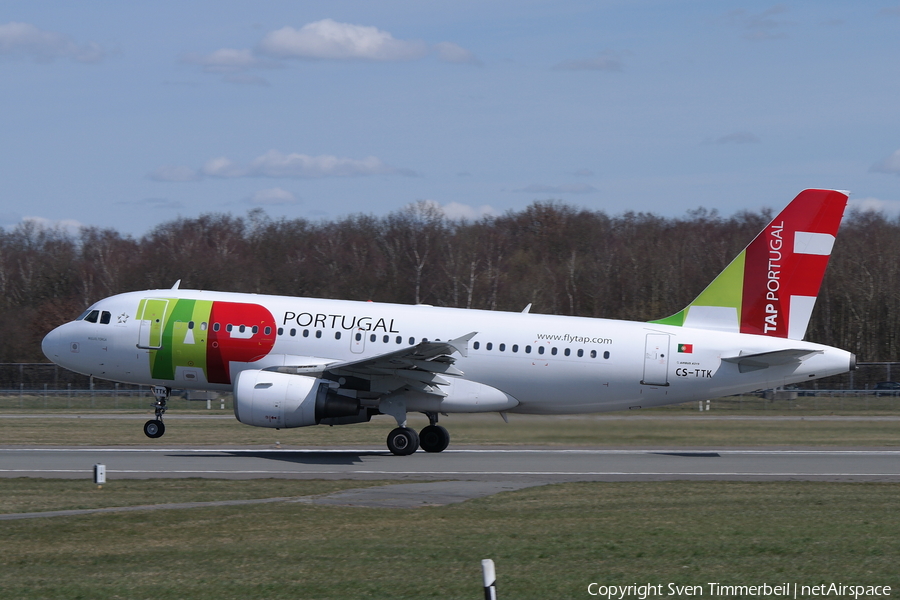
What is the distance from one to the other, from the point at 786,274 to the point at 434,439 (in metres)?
10.2

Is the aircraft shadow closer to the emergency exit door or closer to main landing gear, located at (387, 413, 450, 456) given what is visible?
main landing gear, located at (387, 413, 450, 456)

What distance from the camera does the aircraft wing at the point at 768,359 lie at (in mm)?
25281

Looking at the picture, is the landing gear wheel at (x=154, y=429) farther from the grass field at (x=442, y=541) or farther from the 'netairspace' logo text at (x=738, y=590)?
the 'netairspace' logo text at (x=738, y=590)

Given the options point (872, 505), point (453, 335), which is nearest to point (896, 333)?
point (453, 335)

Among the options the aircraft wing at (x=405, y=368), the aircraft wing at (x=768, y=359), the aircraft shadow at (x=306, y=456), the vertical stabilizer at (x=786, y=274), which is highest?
the vertical stabilizer at (x=786, y=274)

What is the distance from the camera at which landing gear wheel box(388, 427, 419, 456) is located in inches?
1005

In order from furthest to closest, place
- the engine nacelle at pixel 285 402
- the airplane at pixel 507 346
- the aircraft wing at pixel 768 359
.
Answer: the airplane at pixel 507 346, the aircraft wing at pixel 768 359, the engine nacelle at pixel 285 402

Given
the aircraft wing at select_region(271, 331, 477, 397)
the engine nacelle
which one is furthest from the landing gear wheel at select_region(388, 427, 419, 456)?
the engine nacelle

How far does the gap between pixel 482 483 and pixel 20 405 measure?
3469 cm

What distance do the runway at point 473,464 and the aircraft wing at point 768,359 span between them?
2332mm

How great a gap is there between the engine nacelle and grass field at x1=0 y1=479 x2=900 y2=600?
6.15 metres

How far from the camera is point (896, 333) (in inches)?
2616

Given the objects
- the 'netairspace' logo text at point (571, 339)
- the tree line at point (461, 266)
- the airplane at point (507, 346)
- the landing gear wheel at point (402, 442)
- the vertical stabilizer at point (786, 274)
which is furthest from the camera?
the tree line at point (461, 266)

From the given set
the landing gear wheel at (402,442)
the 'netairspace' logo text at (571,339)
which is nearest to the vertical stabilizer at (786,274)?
the 'netairspace' logo text at (571,339)
